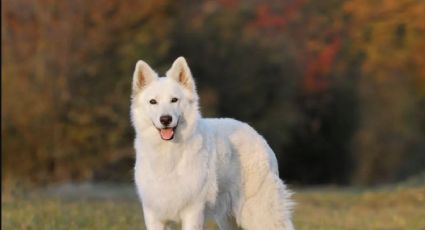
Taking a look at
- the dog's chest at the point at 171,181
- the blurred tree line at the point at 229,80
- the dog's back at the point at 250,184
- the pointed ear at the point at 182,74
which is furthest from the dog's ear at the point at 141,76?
the blurred tree line at the point at 229,80

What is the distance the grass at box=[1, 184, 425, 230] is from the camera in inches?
450

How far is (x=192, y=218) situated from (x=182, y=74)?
130cm

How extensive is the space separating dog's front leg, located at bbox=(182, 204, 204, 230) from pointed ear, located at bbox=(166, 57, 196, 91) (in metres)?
1.07

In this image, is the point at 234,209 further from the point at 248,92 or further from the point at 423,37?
the point at 248,92

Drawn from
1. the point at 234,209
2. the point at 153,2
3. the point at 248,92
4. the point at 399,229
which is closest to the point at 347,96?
the point at 248,92

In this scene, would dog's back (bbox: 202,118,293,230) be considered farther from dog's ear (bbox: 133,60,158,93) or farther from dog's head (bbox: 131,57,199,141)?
dog's ear (bbox: 133,60,158,93)

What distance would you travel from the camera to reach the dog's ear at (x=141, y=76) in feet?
26.6

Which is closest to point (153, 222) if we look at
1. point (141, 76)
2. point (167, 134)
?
point (167, 134)

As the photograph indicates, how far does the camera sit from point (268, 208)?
8.79 meters

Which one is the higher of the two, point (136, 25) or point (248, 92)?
point (136, 25)

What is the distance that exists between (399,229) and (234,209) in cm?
411

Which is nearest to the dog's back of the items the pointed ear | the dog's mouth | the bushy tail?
the bushy tail

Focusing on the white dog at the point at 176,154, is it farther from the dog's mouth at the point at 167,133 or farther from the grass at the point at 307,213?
the grass at the point at 307,213

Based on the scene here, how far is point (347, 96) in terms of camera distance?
114ft
